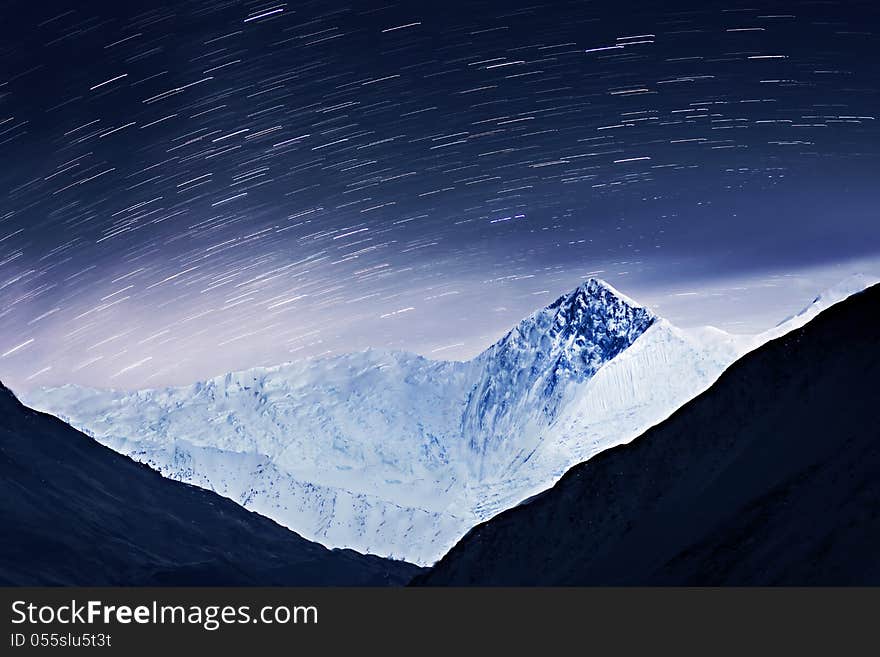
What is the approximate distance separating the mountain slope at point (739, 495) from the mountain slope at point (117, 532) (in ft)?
179

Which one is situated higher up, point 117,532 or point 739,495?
point 117,532

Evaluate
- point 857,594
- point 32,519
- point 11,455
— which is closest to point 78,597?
point 857,594

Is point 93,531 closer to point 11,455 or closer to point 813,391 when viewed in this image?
point 11,455

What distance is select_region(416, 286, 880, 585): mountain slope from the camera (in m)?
43.9

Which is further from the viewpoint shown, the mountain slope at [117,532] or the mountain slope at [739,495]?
the mountain slope at [117,532]

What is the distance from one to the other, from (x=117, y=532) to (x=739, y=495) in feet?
383

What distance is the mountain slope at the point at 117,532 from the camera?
113312 mm

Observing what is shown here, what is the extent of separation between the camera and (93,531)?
134 m

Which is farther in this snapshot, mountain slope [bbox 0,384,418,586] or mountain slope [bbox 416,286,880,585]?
mountain slope [bbox 0,384,418,586]

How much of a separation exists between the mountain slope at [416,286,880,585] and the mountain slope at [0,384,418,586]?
2144 inches

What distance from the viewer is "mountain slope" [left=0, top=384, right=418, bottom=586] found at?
11331 centimetres

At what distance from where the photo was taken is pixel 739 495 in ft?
183

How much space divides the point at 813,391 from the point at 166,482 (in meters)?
165

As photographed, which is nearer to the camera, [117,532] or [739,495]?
[739,495]
